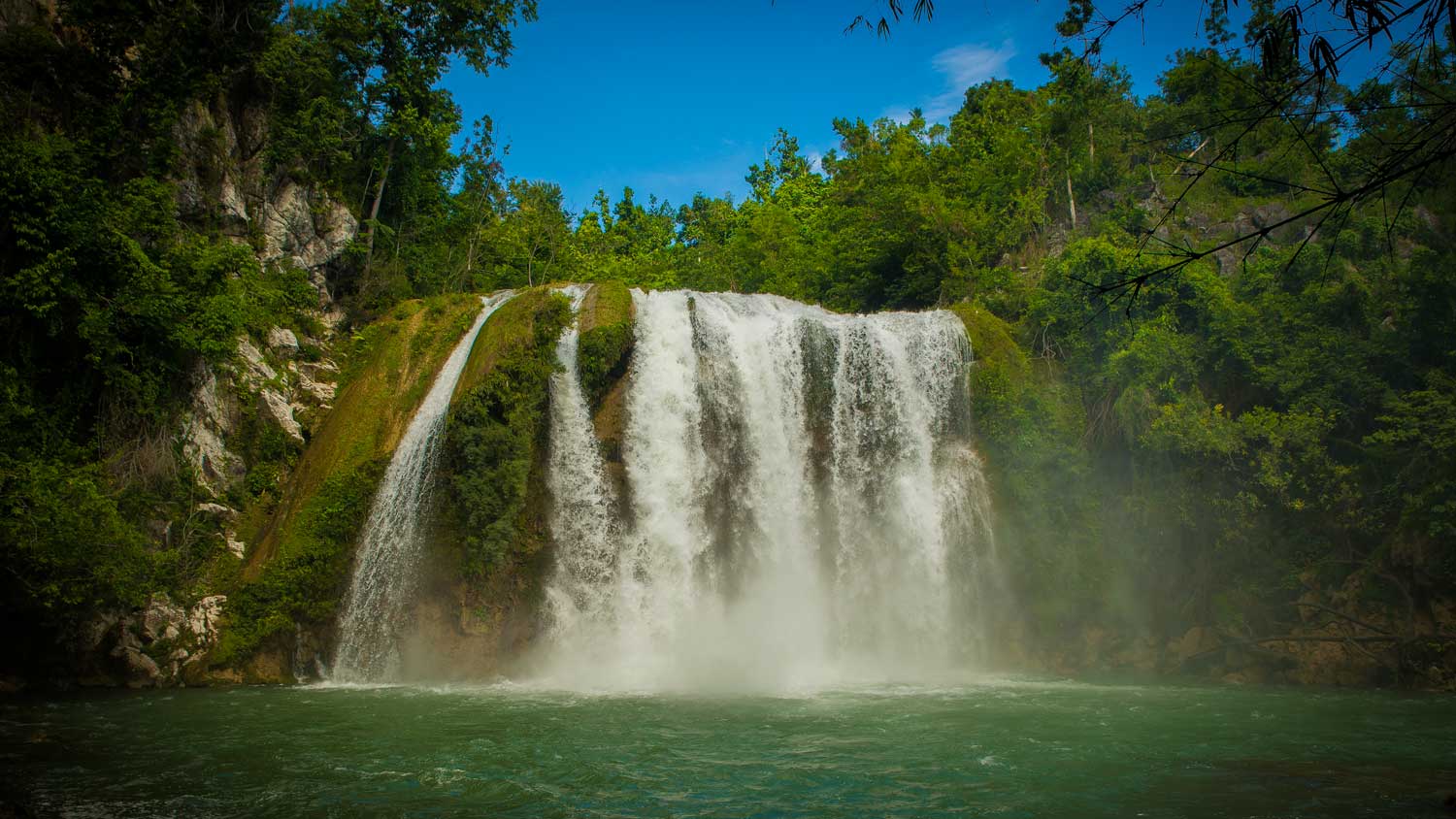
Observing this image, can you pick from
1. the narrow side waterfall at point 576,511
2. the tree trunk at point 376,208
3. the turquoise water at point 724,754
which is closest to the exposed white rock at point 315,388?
the tree trunk at point 376,208

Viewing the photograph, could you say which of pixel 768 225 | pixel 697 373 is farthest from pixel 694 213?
pixel 697 373

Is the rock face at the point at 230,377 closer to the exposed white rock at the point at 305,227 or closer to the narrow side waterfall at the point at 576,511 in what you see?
the exposed white rock at the point at 305,227

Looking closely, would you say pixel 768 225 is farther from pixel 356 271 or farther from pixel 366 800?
pixel 366 800

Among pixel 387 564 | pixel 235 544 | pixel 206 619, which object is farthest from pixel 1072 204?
pixel 206 619

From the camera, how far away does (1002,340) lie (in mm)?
21172

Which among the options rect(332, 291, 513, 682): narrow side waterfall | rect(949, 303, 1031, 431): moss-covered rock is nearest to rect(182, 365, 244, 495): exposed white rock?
rect(332, 291, 513, 682): narrow side waterfall

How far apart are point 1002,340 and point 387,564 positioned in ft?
47.9

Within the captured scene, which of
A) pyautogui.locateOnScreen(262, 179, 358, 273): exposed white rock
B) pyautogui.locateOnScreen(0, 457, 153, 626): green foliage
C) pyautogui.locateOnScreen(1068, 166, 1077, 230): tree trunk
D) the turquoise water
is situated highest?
Result: pyautogui.locateOnScreen(1068, 166, 1077, 230): tree trunk

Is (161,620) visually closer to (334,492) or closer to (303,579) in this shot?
(303,579)

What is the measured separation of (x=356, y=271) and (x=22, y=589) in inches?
511

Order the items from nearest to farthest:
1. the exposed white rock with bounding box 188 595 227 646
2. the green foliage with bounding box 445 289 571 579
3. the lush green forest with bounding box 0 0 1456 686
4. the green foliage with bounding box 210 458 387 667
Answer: the lush green forest with bounding box 0 0 1456 686
the exposed white rock with bounding box 188 595 227 646
the green foliage with bounding box 210 458 387 667
the green foliage with bounding box 445 289 571 579

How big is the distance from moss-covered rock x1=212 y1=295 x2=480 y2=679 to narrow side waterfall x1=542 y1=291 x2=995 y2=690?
3.85m

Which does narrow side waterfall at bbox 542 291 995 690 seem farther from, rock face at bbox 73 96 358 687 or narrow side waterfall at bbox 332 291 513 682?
rock face at bbox 73 96 358 687

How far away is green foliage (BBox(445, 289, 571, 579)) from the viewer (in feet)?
55.0
